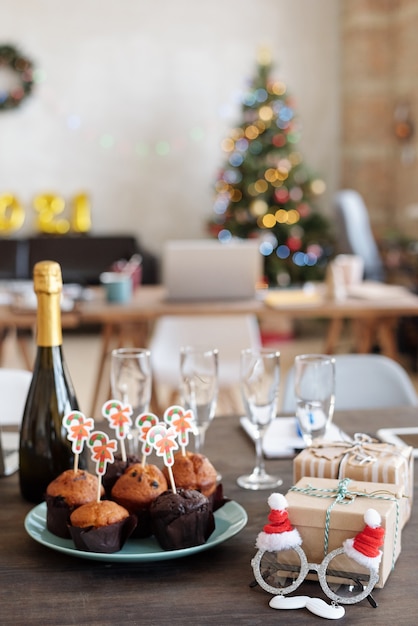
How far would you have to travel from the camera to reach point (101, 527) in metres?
1.07

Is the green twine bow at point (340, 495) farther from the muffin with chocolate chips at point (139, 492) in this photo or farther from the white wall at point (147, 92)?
the white wall at point (147, 92)

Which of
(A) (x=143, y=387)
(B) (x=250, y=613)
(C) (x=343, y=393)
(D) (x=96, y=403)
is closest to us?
(B) (x=250, y=613)

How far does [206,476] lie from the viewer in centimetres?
118

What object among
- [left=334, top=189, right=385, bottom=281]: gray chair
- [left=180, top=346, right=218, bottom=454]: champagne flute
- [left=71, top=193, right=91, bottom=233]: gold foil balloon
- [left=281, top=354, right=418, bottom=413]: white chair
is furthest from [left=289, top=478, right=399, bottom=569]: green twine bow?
[left=71, top=193, right=91, bottom=233]: gold foil balloon

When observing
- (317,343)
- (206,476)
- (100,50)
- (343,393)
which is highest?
(100,50)

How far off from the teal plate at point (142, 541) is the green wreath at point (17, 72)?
661 centimetres

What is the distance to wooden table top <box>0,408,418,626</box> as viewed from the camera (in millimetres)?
948

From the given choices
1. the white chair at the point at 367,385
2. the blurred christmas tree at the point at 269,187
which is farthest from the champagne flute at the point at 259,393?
the blurred christmas tree at the point at 269,187

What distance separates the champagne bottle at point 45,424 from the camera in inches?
52.1

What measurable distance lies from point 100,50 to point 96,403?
14.1 feet

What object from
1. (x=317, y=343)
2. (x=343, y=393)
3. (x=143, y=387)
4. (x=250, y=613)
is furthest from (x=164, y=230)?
(x=250, y=613)

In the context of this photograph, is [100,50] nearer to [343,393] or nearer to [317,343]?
[317,343]

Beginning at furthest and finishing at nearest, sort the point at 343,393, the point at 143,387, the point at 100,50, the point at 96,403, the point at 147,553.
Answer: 1. the point at 100,50
2. the point at 96,403
3. the point at 343,393
4. the point at 143,387
5. the point at 147,553

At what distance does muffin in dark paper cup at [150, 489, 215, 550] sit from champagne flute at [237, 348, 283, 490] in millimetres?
286
